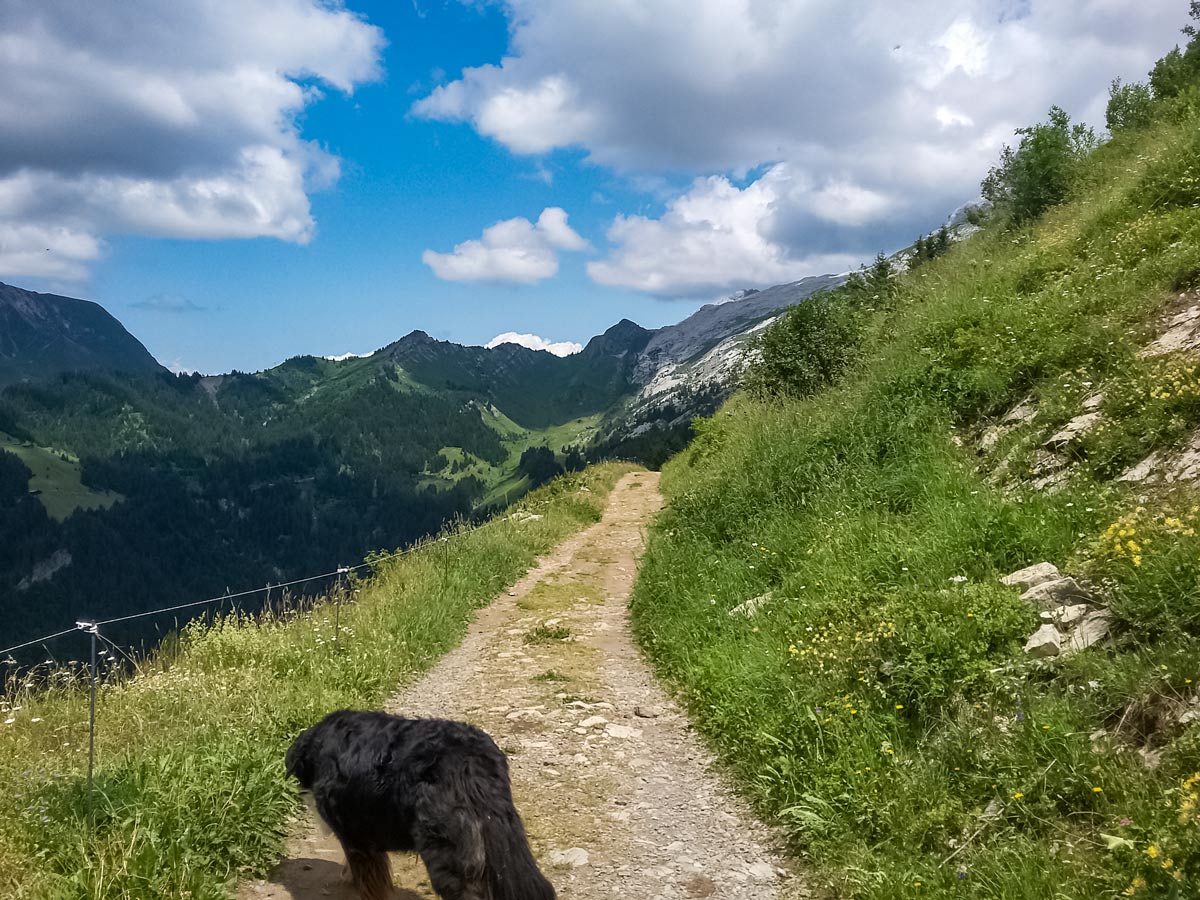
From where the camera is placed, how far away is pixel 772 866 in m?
5.22

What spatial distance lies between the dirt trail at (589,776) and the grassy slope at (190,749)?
0.44 metres

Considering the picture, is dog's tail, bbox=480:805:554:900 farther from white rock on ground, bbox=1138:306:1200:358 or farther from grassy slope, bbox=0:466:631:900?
white rock on ground, bbox=1138:306:1200:358

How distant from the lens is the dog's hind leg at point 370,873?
4691 millimetres

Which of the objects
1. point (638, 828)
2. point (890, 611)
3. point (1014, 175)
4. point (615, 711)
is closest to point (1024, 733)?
point (890, 611)

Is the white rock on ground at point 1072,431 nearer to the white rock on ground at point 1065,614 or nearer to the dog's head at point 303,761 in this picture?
the white rock on ground at point 1065,614

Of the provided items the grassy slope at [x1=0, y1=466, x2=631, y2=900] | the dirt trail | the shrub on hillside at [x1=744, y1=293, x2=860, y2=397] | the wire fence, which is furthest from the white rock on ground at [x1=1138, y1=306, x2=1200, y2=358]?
the wire fence

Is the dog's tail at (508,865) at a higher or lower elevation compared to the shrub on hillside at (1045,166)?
lower

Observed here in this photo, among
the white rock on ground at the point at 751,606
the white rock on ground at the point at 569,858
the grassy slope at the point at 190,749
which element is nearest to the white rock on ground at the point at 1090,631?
the white rock on ground at the point at 751,606

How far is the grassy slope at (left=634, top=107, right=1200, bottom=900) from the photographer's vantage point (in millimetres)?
4383

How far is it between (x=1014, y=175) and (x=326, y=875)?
2242 centimetres

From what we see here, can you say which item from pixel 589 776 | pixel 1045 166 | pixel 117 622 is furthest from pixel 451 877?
pixel 1045 166

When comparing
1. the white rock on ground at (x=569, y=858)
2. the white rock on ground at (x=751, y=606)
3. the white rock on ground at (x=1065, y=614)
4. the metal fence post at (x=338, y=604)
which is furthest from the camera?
the metal fence post at (x=338, y=604)

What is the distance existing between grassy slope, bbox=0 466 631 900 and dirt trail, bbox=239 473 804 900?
1.44ft

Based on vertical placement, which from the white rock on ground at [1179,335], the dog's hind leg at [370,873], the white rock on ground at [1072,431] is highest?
the white rock on ground at [1179,335]
